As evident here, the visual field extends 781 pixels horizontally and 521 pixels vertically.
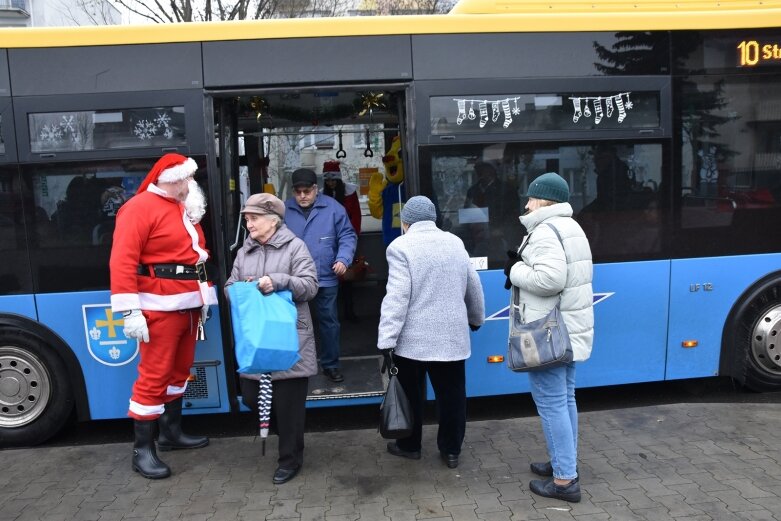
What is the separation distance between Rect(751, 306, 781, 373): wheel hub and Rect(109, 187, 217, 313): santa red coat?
4180 millimetres

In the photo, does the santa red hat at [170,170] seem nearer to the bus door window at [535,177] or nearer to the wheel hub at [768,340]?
the bus door window at [535,177]

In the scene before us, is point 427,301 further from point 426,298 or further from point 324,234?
point 324,234

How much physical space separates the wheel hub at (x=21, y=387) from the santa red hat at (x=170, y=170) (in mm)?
1616

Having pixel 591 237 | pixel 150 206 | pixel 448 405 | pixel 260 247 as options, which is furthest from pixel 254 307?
pixel 591 237

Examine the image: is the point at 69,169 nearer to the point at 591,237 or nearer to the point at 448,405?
the point at 448,405

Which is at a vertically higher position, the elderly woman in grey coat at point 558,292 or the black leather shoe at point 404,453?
the elderly woman in grey coat at point 558,292

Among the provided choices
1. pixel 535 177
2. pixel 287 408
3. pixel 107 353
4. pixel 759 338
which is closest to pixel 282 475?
pixel 287 408

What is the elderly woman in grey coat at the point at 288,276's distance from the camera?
12.5 ft

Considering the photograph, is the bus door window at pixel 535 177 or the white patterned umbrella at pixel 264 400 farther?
the bus door window at pixel 535 177

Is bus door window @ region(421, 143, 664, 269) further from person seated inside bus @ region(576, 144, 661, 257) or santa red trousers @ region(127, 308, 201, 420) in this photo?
santa red trousers @ region(127, 308, 201, 420)

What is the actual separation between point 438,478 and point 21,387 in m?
3.01

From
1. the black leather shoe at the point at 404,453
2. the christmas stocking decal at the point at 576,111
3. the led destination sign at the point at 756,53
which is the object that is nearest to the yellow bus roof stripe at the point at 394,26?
the led destination sign at the point at 756,53

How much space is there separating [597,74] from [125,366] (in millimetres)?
3930

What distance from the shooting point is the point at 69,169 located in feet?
14.2
